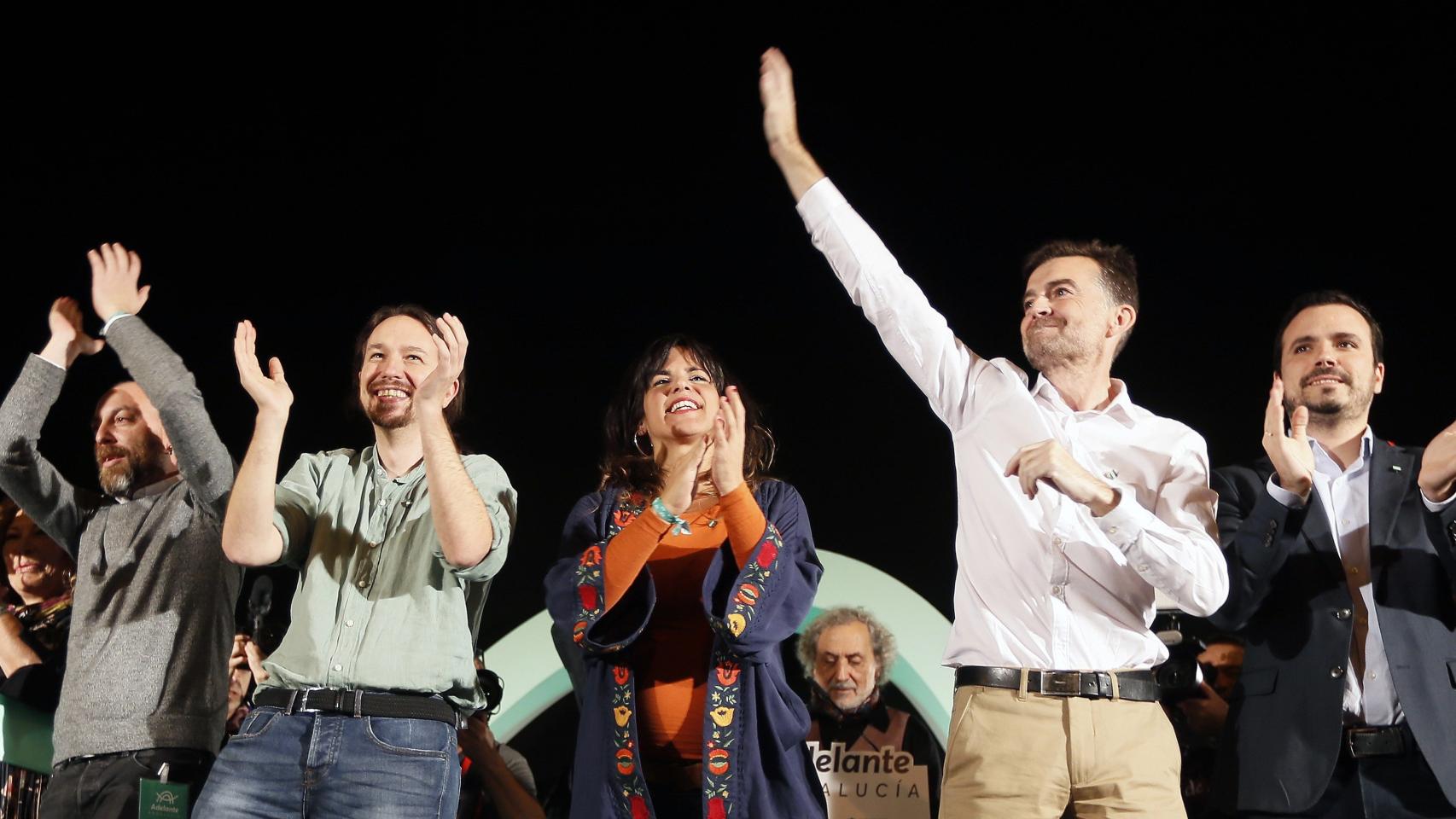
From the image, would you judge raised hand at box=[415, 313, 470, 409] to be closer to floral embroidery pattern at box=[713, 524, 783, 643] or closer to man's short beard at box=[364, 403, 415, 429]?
man's short beard at box=[364, 403, 415, 429]

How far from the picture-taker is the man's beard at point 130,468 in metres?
2.68

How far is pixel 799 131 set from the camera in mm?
4230

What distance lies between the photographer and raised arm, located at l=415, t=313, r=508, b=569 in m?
2.10

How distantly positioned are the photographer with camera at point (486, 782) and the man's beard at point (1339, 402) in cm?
220

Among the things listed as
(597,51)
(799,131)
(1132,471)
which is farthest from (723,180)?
(1132,471)

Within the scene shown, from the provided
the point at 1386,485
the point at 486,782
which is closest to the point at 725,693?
the point at 1386,485

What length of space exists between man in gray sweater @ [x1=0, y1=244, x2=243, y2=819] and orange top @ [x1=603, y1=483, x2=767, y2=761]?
0.85m

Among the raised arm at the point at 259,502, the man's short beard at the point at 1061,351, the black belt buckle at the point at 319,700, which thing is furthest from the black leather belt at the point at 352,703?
the man's short beard at the point at 1061,351

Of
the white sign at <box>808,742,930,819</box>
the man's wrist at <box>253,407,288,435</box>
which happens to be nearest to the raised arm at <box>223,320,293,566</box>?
the man's wrist at <box>253,407,288,435</box>

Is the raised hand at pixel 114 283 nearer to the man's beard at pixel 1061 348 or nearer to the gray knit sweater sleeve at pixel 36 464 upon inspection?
the gray knit sweater sleeve at pixel 36 464

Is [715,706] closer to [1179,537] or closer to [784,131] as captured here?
[1179,537]

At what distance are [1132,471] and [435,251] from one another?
9.34 ft

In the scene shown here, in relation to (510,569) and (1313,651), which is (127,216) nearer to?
(510,569)

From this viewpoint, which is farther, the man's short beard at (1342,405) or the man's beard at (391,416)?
the man's short beard at (1342,405)
